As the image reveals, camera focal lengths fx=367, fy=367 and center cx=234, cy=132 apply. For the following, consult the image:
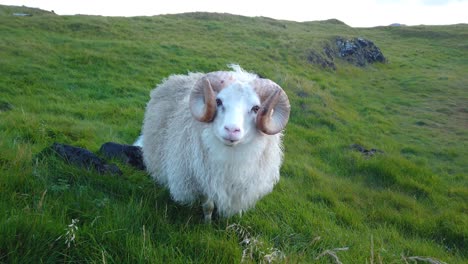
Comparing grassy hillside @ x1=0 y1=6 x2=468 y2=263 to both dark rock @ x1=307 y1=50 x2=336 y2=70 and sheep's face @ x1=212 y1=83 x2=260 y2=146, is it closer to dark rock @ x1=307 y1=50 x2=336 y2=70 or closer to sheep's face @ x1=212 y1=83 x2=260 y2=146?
dark rock @ x1=307 y1=50 x2=336 y2=70

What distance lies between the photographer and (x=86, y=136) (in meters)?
6.54

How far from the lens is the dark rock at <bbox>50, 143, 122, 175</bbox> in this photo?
4127mm

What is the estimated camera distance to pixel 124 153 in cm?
538

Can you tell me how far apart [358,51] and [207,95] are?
24.5 metres

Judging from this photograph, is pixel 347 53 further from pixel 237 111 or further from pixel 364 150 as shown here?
pixel 237 111

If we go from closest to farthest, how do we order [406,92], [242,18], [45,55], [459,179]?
[459,179] → [45,55] → [406,92] → [242,18]

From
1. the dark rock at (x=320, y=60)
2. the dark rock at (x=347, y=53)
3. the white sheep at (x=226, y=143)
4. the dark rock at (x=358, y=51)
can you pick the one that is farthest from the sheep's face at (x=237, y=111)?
the dark rock at (x=358, y=51)

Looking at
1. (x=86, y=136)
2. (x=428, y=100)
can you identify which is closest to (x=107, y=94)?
(x=86, y=136)

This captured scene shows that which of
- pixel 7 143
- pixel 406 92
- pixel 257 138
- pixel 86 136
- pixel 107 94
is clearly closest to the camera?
pixel 257 138

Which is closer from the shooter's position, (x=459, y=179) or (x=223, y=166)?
(x=223, y=166)

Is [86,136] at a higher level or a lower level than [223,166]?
lower

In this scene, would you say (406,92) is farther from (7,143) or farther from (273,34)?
(7,143)

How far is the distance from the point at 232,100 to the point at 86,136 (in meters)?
4.00

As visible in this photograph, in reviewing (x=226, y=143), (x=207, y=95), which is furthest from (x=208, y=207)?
(x=207, y=95)
